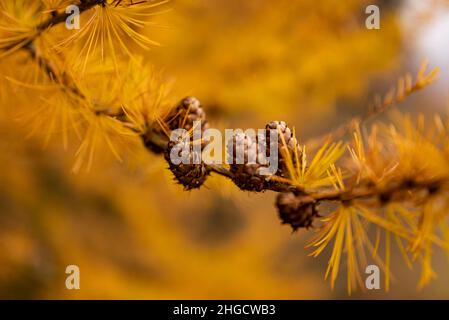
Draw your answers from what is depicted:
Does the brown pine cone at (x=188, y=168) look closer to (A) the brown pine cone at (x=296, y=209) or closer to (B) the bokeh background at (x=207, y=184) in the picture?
(A) the brown pine cone at (x=296, y=209)

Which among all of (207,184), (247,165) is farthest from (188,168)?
(207,184)

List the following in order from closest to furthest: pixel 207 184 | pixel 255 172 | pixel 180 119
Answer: pixel 255 172
pixel 180 119
pixel 207 184

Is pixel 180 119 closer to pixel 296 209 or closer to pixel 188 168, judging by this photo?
pixel 188 168

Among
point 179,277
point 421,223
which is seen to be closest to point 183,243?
point 179,277

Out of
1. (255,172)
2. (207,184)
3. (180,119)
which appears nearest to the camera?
(255,172)

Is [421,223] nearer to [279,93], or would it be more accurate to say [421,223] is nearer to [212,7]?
[279,93]

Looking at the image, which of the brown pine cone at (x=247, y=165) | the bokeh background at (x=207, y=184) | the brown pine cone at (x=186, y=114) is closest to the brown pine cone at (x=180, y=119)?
the brown pine cone at (x=186, y=114)

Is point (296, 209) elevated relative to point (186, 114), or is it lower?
lower
